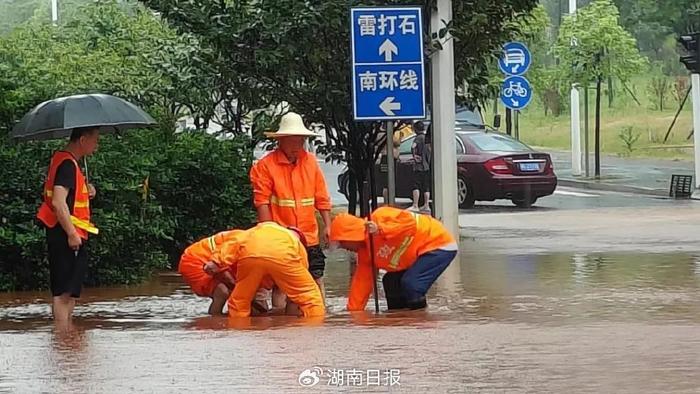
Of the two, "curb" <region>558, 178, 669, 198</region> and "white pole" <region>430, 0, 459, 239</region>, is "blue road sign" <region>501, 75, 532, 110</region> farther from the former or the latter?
"white pole" <region>430, 0, 459, 239</region>

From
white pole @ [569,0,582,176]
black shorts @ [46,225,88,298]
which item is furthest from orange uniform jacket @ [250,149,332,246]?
Result: white pole @ [569,0,582,176]

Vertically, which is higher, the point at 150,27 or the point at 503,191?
the point at 150,27

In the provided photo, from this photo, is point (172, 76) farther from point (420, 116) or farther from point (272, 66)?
point (420, 116)


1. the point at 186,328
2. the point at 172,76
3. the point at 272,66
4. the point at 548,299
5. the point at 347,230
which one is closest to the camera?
the point at 186,328

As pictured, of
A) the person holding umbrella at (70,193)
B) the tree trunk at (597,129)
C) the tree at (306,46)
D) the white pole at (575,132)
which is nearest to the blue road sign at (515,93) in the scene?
the tree trunk at (597,129)

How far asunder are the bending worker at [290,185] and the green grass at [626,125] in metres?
31.5

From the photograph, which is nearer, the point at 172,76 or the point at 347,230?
the point at 347,230

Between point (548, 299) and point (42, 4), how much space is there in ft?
156

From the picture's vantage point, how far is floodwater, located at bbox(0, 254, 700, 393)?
682 centimetres

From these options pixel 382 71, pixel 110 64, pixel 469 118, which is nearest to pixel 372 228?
pixel 382 71

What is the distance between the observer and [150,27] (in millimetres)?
21375

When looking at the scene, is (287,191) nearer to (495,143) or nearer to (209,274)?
(209,274)

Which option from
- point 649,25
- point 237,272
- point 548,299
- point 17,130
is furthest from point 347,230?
point 649,25

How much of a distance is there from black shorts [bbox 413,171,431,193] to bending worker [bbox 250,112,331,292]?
491 inches
